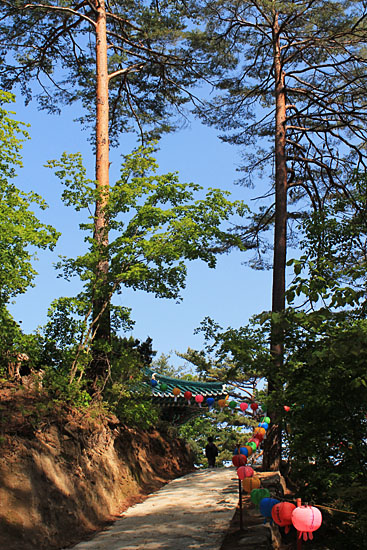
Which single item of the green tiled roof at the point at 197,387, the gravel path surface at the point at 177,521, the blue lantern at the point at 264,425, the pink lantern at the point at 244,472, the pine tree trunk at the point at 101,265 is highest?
the pine tree trunk at the point at 101,265

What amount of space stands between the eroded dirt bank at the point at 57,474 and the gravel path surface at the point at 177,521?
376 mm

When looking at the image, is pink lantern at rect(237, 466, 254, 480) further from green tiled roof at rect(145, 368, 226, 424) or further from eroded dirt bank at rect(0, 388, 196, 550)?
green tiled roof at rect(145, 368, 226, 424)

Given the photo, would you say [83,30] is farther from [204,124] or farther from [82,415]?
[82,415]

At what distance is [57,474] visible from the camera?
25.8 feet

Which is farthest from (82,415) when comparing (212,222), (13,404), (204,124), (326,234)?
(204,124)

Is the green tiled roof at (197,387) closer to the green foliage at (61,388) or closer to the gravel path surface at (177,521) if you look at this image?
the gravel path surface at (177,521)

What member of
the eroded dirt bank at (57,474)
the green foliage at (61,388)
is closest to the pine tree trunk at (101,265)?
the green foliage at (61,388)

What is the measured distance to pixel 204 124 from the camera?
56.6 ft

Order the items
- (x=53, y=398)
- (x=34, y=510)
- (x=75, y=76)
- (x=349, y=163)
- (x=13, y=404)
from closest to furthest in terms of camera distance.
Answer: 1. (x=34, y=510)
2. (x=13, y=404)
3. (x=53, y=398)
4. (x=349, y=163)
5. (x=75, y=76)

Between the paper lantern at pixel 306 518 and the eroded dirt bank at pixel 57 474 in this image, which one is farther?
the eroded dirt bank at pixel 57 474

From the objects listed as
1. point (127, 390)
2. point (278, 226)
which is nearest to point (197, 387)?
point (278, 226)

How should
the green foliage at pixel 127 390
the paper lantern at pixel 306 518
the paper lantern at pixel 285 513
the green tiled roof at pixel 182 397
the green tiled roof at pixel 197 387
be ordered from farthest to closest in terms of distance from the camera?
the green tiled roof at pixel 197 387 < the green tiled roof at pixel 182 397 < the green foliage at pixel 127 390 < the paper lantern at pixel 285 513 < the paper lantern at pixel 306 518

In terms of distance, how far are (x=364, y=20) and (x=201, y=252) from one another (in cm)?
848

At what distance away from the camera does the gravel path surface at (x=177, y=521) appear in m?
6.82
